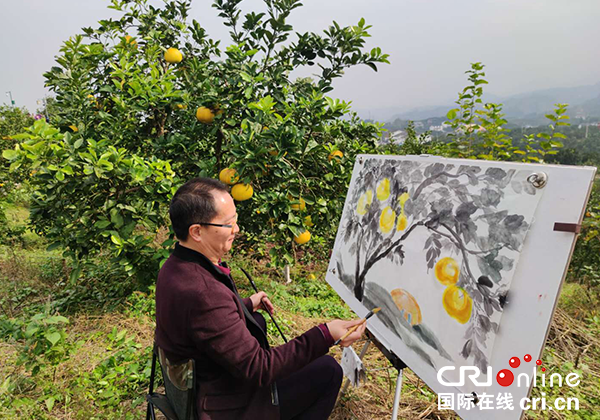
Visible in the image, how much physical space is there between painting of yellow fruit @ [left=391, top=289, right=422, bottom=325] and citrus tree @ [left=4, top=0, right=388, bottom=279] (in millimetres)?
1081

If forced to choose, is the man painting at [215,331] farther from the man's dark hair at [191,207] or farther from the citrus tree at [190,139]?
the citrus tree at [190,139]

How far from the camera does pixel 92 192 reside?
2.78 meters

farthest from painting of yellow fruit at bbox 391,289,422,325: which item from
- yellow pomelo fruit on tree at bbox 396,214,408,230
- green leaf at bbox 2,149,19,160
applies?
green leaf at bbox 2,149,19,160

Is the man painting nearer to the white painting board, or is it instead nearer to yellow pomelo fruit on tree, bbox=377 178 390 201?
the white painting board

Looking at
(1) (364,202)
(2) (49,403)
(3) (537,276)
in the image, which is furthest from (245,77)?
(2) (49,403)

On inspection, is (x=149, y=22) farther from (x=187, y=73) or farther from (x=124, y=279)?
(x=124, y=279)

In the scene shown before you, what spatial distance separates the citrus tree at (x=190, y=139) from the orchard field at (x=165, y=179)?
13mm

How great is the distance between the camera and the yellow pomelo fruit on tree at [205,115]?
271cm

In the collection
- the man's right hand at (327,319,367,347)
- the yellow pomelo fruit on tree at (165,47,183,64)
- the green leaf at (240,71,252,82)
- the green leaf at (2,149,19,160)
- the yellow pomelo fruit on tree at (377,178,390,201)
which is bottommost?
the man's right hand at (327,319,367,347)

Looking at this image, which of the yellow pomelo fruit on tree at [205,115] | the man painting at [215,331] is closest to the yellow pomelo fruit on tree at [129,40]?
the yellow pomelo fruit on tree at [205,115]

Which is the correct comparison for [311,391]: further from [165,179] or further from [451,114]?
[451,114]

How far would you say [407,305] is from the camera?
1447 mm

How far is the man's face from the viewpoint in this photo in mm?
1297

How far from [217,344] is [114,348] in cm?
196
